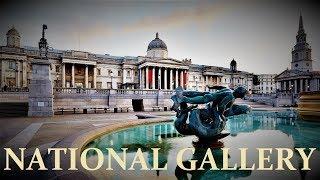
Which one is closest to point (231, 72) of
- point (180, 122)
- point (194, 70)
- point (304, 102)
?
point (194, 70)

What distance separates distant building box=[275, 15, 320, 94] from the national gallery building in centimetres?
3724

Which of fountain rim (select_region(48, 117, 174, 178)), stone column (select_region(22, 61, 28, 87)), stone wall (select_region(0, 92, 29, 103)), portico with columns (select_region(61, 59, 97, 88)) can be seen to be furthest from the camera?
portico with columns (select_region(61, 59, 97, 88))

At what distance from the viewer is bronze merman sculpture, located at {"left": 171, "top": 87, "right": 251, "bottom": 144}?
8039mm

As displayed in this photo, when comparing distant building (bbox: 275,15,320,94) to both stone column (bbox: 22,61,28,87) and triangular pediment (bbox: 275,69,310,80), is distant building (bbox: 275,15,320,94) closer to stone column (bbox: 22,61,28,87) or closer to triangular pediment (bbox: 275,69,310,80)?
triangular pediment (bbox: 275,69,310,80)

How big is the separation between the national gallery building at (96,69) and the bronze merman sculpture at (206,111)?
37.3 metres

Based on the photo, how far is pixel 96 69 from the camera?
5716cm

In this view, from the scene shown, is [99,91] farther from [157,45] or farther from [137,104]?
[157,45]

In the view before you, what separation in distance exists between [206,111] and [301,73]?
87081mm

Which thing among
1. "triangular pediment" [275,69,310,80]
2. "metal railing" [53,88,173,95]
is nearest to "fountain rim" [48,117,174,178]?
"metal railing" [53,88,173,95]

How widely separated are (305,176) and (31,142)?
689 cm

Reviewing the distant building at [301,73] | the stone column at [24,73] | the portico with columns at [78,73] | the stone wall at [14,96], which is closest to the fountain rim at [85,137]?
the stone wall at [14,96]

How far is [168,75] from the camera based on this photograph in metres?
63.0

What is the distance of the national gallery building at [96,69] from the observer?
46594mm

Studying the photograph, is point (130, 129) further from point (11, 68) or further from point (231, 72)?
point (231, 72)
